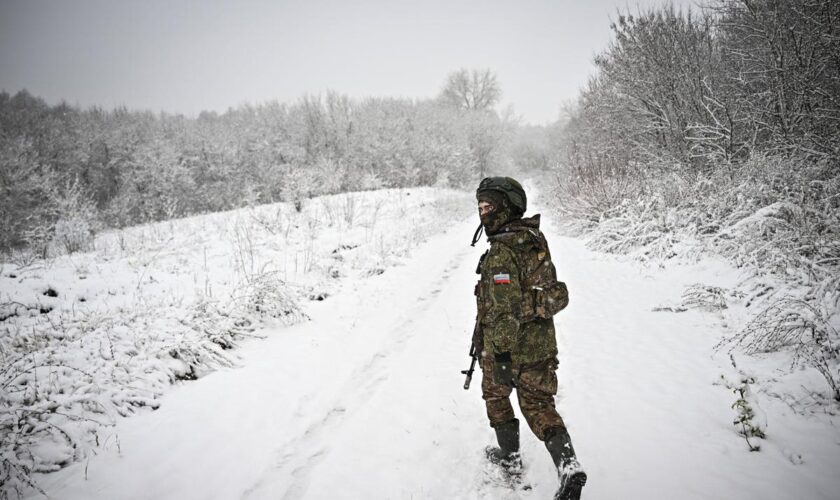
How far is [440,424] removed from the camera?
3357 mm

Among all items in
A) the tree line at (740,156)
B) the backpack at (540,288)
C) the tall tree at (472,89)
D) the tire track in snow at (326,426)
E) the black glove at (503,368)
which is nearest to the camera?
the backpack at (540,288)

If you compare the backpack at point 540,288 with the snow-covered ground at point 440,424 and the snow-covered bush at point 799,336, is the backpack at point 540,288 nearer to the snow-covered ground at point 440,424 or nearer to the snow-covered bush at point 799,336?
the snow-covered ground at point 440,424

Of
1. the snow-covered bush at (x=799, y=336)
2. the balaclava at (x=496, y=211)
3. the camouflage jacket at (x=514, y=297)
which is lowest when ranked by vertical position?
the snow-covered bush at (x=799, y=336)

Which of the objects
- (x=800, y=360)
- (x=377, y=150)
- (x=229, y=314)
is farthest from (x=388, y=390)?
(x=377, y=150)

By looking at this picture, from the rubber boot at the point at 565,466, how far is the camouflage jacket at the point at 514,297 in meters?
0.48

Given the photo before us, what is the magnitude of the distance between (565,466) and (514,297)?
1.05 metres

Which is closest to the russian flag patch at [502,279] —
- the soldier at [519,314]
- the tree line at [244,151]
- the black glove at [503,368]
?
the soldier at [519,314]

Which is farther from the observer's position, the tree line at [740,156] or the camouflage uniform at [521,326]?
the tree line at [740,156]

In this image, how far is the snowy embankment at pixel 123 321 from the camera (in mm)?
3150

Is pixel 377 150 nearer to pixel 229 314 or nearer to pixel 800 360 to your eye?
pixel 229 314

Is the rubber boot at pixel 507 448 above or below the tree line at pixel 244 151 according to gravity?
below

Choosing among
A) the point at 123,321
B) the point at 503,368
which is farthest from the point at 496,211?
the point at 123,321

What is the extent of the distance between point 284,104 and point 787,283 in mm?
64703

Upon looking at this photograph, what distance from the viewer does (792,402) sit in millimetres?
2977
